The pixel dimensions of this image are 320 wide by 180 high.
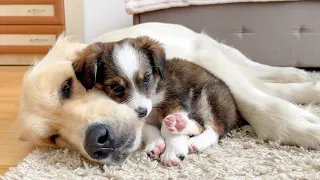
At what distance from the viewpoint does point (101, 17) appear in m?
4.28

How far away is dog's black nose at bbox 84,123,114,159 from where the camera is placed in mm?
1189

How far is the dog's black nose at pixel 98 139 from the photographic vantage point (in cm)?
119

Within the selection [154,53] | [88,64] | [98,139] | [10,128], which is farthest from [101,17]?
[98,139]

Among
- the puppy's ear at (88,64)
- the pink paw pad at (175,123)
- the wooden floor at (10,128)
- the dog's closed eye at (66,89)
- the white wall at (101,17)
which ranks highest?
the puppy's ear at (88,64)

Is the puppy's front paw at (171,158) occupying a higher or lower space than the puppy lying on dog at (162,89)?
lower

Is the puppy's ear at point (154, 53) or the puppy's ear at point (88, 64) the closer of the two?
the puppy's ear at point (88, 64)

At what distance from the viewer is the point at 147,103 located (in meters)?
1.37

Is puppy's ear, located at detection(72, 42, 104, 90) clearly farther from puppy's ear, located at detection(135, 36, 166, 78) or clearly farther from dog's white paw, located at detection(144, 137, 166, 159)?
dog's white paw, located at detection(144, 137, 166, 159)

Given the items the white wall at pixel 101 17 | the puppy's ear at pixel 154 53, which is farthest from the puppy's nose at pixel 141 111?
the white wall at pixel 101 17

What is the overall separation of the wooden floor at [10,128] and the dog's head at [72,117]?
86 mm

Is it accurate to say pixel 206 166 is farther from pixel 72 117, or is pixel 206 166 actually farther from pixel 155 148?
pixel 72 117

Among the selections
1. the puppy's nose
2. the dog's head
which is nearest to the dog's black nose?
the dog's head

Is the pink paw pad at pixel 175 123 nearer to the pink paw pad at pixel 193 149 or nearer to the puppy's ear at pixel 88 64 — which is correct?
the pink paw pad at pixel 193 149

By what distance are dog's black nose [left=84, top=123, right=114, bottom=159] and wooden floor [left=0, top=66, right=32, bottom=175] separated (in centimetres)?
37
